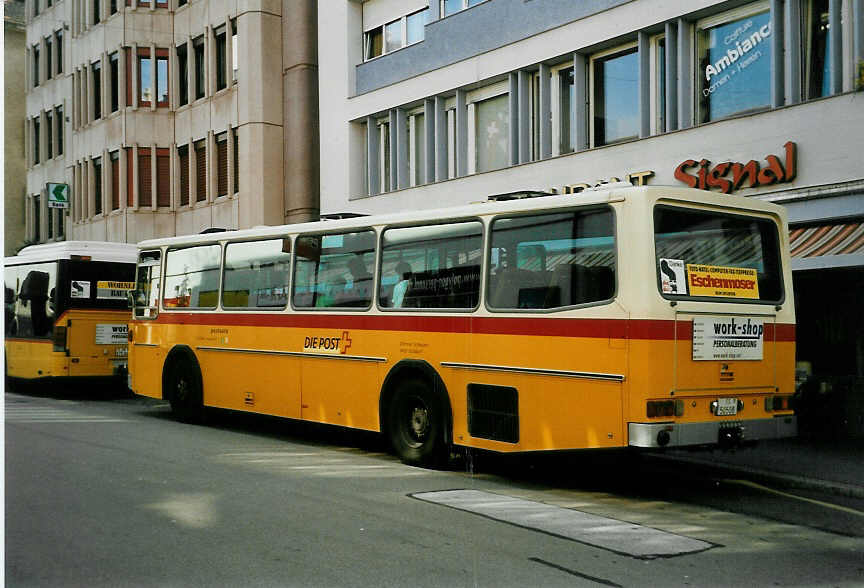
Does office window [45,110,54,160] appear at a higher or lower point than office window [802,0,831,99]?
higher

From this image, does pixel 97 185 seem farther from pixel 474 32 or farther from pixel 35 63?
pixel 474 32

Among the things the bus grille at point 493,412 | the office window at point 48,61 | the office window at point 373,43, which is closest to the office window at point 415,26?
the office window at point 373,43

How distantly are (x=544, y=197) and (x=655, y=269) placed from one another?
1433 mm

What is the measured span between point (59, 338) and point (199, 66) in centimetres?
1539

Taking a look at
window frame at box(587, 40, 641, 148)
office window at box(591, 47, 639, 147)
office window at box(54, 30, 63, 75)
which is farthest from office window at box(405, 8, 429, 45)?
office window at box(54, 30, 63, 75)

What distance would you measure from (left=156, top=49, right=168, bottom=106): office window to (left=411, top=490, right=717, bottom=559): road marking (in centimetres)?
2677

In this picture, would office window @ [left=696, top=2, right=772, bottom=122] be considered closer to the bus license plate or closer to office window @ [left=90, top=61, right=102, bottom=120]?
the bus license plate

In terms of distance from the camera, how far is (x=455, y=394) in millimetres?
10320

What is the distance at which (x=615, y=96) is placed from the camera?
1717 centimetres

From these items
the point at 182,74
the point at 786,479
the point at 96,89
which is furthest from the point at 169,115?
the point at 786,479

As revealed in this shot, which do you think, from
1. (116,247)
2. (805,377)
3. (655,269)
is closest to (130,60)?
(116,247)

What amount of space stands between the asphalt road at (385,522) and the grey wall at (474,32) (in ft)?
30.0

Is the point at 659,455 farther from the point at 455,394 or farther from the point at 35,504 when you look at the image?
the point at 35,504

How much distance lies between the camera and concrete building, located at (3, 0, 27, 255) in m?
43.1
